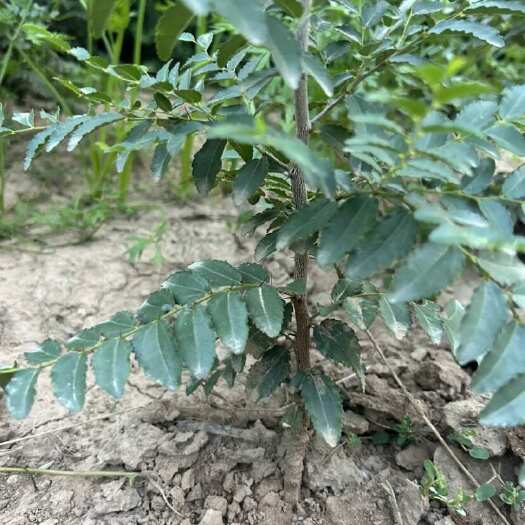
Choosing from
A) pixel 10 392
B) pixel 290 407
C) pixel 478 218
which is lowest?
pixel 290 407

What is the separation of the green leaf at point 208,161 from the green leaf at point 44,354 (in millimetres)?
369

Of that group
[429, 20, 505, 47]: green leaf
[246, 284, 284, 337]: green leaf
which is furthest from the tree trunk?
[429, 20, 505, 47]: green leaf

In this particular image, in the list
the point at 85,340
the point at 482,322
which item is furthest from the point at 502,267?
the point at 85,340

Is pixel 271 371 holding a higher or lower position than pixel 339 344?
lower

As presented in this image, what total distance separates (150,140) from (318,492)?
82 centimetres

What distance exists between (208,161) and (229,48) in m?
0.19

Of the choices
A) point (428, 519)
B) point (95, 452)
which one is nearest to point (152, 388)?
point (95, 452)

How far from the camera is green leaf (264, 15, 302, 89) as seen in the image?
0.68 metres

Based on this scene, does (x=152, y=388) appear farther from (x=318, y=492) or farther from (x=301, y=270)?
(x=301, y=270)

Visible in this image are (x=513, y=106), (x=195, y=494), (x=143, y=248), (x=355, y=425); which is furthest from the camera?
(x=143, y=248)

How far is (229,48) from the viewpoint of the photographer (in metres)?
0.94

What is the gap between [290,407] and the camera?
1153mm

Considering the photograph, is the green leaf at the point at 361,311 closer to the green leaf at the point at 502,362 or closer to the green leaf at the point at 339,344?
the green leaf at the point at 339,344

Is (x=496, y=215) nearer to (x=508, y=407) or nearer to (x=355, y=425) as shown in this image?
(x=508, y=407)
